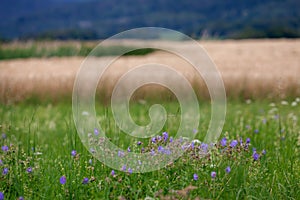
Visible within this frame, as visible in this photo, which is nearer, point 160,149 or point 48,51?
point 160,149

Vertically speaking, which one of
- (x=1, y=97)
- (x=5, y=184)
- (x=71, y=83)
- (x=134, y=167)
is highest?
(x=71, y=83)

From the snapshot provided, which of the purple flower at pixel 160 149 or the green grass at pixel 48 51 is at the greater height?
the green grass at pixel 48 51

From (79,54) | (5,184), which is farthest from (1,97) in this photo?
(79,54)

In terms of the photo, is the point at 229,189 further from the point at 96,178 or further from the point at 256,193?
the point at 96,178

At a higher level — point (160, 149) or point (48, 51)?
point (48, 51)

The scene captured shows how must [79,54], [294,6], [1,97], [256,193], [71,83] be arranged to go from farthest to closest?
[294,6] → [79,54] → [71,83] → [1,97] → [256,193]

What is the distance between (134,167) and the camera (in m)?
3.37

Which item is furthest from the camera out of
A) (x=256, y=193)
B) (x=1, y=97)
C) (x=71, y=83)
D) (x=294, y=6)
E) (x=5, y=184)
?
(x=294, y=6)

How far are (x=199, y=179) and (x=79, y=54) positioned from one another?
19346 mm

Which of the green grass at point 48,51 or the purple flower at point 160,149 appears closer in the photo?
the purple flower at point 160,149

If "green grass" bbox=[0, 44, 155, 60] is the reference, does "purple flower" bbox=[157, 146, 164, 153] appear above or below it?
below

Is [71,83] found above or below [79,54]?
below

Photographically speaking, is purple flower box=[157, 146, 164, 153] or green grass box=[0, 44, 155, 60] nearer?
purple flower box=[157, 146, 164, 153]

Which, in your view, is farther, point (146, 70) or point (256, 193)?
point (146, 70)
